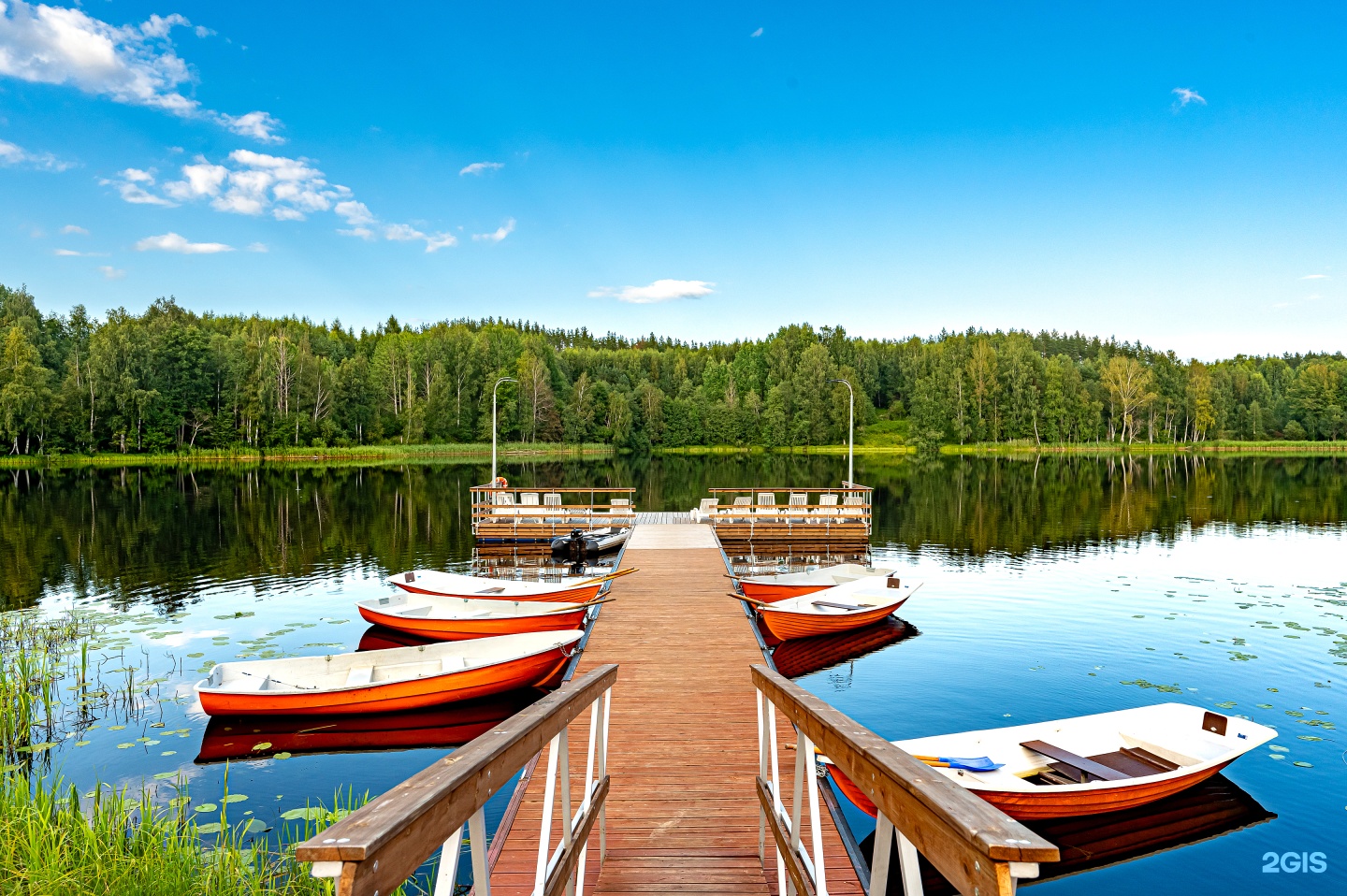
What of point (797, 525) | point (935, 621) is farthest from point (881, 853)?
point (797, 525)


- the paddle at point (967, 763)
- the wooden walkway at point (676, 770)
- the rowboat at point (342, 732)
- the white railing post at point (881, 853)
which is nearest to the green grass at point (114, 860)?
the wooden walkway at point (676, 770)

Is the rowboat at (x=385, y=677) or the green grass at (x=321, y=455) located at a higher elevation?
the green grass at (x=321, y=455)

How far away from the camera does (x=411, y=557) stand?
23.3 meters

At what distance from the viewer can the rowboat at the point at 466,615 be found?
13695 millimetres

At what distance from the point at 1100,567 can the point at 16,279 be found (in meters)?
109

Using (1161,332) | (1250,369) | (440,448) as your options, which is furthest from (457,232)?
(1250,369)

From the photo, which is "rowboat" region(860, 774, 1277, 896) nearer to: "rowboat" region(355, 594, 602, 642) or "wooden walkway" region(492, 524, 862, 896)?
"wooden walkway" region(492, 524, 862, 896)

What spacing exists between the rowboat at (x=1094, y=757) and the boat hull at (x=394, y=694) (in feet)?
17.0

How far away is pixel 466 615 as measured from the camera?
14.1 metres

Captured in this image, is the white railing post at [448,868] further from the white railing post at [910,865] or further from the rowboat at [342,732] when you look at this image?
the rowboat at [342,732]

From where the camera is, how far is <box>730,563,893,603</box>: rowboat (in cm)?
1633

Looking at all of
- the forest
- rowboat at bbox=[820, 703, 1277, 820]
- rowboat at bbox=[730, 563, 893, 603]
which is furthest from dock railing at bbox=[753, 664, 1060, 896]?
the forest

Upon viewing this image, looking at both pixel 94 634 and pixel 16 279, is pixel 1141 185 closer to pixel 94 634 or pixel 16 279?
pixel 94 634

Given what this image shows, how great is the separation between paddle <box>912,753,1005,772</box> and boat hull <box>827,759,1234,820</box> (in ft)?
0.66
